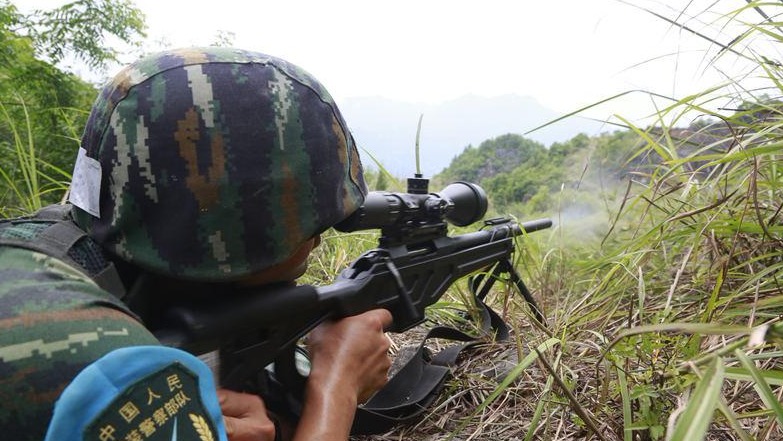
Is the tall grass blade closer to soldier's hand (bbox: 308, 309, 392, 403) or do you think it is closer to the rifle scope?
soldier's hand (bbox: 308, 309, 392, 403)

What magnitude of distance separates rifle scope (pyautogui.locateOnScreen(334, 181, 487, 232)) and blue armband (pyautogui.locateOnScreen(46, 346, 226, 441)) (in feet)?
2.78

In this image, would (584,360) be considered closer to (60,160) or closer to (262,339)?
(262,339)

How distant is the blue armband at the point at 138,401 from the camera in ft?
2.37

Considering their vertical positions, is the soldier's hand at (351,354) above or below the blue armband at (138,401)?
below

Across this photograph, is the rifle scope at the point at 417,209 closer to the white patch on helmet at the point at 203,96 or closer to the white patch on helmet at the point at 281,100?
the white patch on helmet at the point at 281,100

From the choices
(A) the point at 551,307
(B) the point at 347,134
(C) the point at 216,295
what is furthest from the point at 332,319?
(A) the point at 551,307

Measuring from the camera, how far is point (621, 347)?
1.44 metres

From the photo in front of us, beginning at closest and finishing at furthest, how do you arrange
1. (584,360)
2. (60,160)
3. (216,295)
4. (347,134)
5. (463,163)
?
(216,295) < (347,134) < (584,360) < (60,160) < (463,163)

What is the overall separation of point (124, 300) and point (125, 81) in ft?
1.60

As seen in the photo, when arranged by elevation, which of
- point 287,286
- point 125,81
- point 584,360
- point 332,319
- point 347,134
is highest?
point 125,81

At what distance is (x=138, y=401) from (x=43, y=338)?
0.17 m

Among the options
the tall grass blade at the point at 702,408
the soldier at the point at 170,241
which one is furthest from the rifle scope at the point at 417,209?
the tall grass blade at the point at 702,408

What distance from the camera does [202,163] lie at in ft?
3.91

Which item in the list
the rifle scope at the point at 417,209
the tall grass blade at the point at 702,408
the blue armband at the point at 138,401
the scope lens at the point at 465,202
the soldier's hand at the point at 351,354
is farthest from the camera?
the scope lens at the point at 465,202
